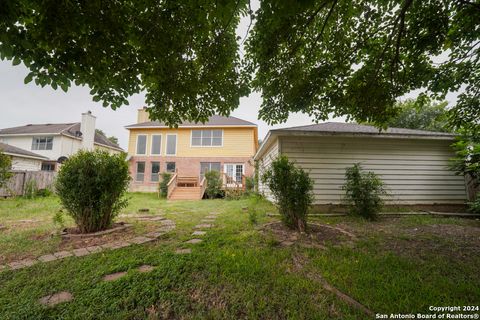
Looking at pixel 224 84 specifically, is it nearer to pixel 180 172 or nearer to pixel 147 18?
pixel 147 18

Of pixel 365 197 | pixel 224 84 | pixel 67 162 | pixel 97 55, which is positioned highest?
pixel 224 84

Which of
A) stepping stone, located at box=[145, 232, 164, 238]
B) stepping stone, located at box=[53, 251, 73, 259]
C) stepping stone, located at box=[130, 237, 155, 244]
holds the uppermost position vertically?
stepping stone, located at box=[145, 232, 164, 238]

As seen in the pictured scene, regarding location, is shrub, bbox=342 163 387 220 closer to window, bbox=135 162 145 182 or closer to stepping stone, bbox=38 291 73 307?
stepping stone, bbox=38 291 73 307

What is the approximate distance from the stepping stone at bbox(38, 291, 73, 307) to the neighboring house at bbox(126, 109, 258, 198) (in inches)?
497

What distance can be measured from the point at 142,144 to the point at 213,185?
7.94 meters

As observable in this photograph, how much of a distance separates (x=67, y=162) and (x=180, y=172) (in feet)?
36.8

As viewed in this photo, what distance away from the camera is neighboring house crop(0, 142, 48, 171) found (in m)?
12.9

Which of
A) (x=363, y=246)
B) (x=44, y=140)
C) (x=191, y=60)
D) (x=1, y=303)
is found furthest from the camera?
(x=44, y=140)

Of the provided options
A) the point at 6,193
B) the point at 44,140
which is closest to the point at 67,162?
the point at 6,193

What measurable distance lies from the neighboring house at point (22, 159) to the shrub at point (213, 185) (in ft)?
42.8

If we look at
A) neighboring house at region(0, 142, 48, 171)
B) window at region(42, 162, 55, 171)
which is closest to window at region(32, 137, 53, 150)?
window at region(42, 162, 55, 171)

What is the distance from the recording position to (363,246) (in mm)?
3088

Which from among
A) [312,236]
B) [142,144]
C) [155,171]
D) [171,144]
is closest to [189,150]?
[171,144]

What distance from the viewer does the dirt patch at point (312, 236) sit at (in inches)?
126
